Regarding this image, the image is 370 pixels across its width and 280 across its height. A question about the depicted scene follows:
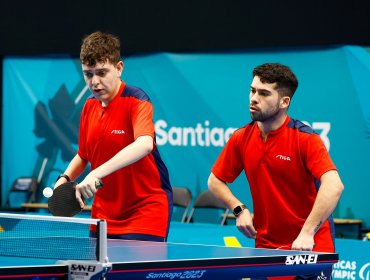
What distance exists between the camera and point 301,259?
4828 mm

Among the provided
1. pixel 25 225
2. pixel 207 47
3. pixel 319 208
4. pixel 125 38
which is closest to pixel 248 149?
pixel 319 208

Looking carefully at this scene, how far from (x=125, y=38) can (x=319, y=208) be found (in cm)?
789

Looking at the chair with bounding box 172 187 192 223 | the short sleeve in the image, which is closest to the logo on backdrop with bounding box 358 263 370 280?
the short sleeve

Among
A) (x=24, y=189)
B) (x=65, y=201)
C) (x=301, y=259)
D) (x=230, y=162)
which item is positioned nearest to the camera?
(x=301, y=259)

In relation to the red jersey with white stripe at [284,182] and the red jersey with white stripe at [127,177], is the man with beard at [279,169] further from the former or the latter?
the red jersey with white stripe at [127,177]

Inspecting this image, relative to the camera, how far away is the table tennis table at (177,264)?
4.19 metres

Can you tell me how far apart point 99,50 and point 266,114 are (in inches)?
40.9

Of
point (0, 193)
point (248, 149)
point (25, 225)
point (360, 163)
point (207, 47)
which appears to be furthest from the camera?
point (0, 193)

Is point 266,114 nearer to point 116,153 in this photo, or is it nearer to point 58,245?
point 116,153

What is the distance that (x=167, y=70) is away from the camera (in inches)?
489

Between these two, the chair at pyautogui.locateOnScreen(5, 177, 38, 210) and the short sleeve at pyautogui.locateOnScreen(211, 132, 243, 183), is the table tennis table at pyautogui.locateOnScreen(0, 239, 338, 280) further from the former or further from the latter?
the chair at pyautogui.locateOnScreen(5, 177, 38, 210)

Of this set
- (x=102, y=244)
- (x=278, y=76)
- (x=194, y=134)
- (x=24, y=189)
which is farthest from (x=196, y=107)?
(x=102, y=244)

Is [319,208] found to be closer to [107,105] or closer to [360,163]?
[107,105]

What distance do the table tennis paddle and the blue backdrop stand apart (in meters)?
5.83
